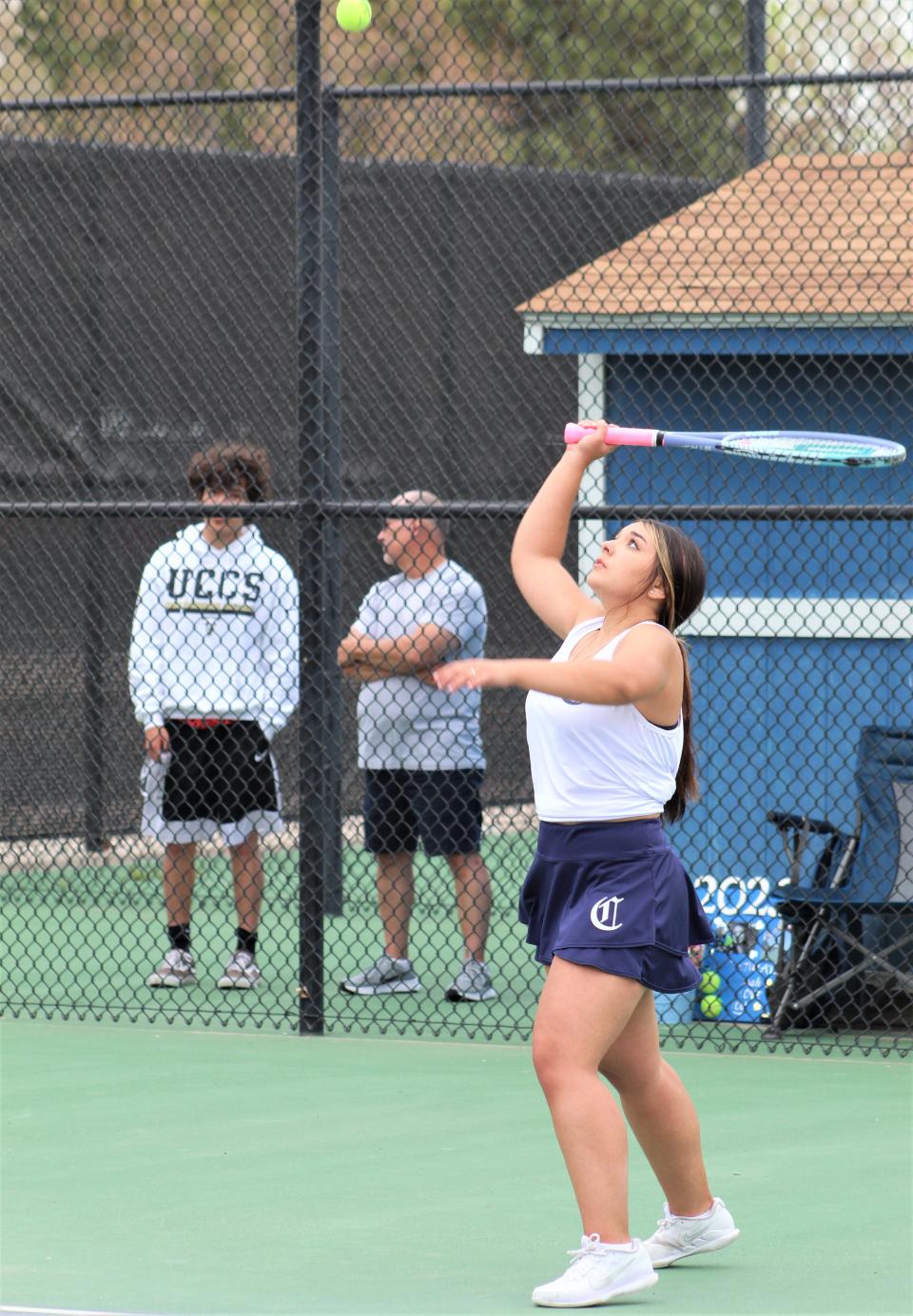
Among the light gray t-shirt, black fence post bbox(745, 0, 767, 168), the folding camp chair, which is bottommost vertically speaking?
the folding camp chair

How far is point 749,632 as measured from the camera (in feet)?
23.2

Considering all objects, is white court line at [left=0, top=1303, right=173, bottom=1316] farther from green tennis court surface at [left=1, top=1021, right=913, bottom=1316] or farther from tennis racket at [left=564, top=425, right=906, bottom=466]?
tennis racket at [left=564, top=425, right=906, bottom=466]

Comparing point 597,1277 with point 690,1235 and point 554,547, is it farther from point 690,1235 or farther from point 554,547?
point 554,547

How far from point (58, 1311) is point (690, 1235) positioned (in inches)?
47.2

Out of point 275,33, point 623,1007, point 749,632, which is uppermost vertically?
point 275,33

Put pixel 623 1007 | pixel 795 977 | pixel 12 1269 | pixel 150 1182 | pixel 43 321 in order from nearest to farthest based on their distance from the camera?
pixel 623 1007 < pixel 12 1269 < pixel 150 1182 < pixel 795 977 < pixel 43 321

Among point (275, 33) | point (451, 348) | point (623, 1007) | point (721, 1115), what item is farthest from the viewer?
point (275, 33)

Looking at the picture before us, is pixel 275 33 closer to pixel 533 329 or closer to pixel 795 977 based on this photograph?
pixel 533 329

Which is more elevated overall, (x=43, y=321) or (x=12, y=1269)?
(x=43, y=321)

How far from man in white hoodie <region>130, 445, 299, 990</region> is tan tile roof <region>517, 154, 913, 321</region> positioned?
4.11ft

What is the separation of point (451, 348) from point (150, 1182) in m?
6.62

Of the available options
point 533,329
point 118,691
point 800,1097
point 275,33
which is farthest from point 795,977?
point 275,33

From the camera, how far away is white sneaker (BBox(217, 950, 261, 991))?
7.37m

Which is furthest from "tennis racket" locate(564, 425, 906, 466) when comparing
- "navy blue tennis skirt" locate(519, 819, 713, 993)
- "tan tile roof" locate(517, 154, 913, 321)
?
"tan tile roof" locate(517, 154, 913, 321)
